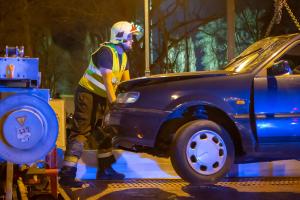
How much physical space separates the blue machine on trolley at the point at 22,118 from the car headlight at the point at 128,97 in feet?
5.75

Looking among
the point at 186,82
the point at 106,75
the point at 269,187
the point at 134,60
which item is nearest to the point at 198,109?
the point at 186,82

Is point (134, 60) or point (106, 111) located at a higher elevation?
point (134, 60)

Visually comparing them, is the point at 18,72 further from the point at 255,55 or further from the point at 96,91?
the point at 255,55

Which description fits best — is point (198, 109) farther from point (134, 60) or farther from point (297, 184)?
point (134, 60)

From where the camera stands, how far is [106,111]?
6730 millimetres

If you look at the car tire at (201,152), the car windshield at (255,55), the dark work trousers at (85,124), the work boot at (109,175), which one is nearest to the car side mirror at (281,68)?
the car windshield at (255,55)

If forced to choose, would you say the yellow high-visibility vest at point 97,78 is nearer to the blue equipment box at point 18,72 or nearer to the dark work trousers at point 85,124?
the dark work trousers at point 85,124

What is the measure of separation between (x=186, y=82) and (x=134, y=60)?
18.4 metres

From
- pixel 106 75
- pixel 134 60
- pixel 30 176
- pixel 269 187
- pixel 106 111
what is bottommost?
pixel 269 187

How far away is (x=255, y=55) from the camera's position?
6.24m

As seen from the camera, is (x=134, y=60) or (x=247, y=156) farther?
(x=134, y=60)

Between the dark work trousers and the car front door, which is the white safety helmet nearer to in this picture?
the dark work trousers

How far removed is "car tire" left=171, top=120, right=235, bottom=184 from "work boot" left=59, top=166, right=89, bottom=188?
1458 millimetres

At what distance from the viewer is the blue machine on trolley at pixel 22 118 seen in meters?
4.05
